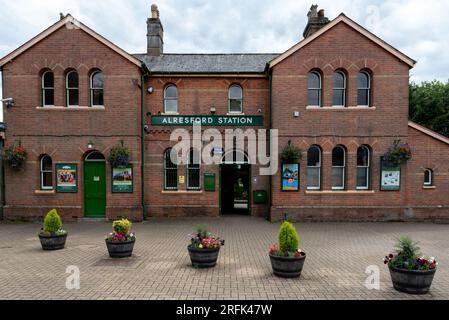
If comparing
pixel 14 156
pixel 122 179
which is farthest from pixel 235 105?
pixel 14 156

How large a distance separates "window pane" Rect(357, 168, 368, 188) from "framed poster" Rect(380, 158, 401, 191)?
→ 64cm

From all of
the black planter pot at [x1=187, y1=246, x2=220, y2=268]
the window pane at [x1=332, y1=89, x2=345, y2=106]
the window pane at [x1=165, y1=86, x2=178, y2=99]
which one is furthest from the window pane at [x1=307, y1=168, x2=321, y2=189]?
the window pane at [x1=165, y1=86, x2=178, y2=99]

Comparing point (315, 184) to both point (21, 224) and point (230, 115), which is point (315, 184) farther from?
point (21, 224)

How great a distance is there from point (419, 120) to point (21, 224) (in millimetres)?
31366

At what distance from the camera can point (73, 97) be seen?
1197cm

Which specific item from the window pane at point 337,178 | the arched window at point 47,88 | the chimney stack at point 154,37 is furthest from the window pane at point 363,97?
the arched window at point 47,88

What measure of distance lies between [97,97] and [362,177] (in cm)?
1272

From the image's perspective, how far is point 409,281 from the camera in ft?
16.7

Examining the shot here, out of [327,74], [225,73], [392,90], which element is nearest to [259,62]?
[225,73]

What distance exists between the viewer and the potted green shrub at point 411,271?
5.06 meters

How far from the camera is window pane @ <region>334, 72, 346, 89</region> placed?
472 inches

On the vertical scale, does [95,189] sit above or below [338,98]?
below

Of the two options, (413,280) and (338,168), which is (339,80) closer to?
(338,168)

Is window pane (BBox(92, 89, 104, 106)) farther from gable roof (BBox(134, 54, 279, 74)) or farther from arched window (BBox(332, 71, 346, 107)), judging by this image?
arched window (BBox(332, 71, 346, 107))
